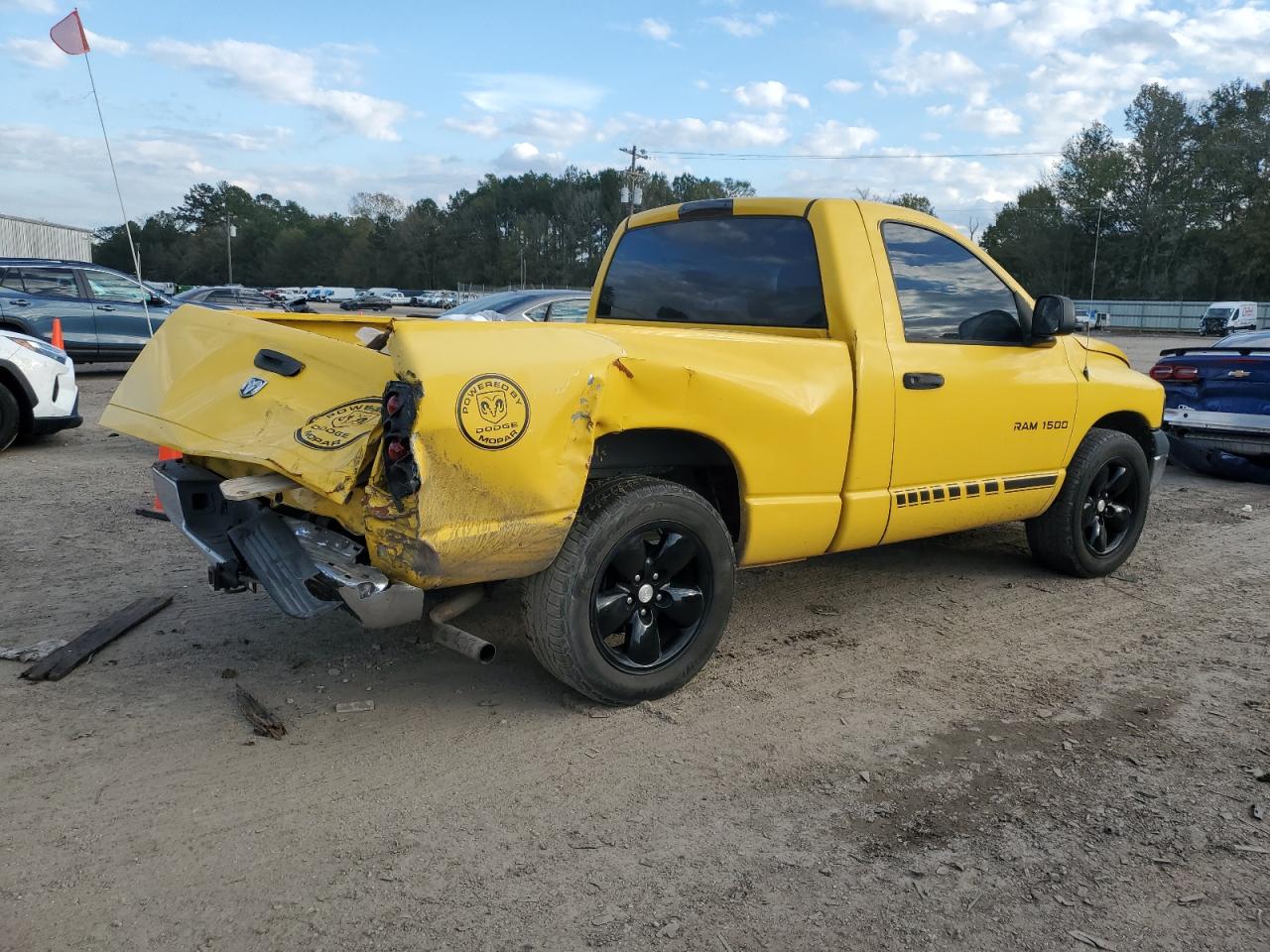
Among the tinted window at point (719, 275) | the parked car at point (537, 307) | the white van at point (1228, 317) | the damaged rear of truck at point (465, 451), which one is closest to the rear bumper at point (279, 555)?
the damaged rear of truck at point (465, 451)

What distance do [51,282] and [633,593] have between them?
14.3 meters

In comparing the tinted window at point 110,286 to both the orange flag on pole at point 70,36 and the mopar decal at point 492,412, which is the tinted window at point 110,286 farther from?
the mopar decal at point 492,412

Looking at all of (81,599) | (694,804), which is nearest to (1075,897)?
(694,804)

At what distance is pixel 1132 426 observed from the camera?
5.68 meters

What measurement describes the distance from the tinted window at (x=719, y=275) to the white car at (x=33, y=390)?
618 cm

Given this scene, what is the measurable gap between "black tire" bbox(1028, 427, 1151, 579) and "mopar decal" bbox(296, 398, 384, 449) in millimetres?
3863

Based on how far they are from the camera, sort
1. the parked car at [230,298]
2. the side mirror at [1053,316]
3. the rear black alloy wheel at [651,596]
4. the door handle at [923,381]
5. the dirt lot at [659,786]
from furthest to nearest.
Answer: the parked car at [230,298] < the side mirror at [1053,316] < the door handle at [923,381] < the rear black alloy wheel at [651,596] < the dirt lot at [659,786]

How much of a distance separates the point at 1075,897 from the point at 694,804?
1079mm

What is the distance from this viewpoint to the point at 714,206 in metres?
4.51

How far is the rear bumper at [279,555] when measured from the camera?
9.78 ft

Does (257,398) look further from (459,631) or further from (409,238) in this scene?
(409,238)

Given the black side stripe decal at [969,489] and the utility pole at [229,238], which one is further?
the utility pole at [229,238]

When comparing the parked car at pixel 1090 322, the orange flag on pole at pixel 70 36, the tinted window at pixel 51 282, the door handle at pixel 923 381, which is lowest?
the door handle at pixel 923 381

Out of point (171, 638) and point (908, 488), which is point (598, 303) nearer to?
point (908, 488)
